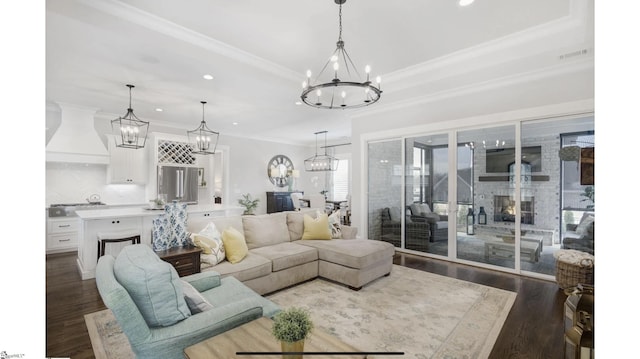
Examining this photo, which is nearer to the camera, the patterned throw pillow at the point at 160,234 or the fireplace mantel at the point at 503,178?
the patterned throw pillow at the point at 160,234

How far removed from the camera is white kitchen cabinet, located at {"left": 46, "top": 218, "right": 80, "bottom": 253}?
17.0 feet

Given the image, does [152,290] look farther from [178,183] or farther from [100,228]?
[178,183]

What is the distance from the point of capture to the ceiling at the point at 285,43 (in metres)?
2.73

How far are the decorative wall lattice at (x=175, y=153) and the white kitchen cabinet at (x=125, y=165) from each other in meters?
0.43

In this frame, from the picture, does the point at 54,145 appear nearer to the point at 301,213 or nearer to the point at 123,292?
the point at 301,213

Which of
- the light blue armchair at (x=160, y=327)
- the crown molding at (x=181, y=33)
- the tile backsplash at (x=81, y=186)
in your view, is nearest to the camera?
the light blue armchair at (x=160, y=327)

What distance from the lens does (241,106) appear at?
5.75 m

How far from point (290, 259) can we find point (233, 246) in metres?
0.71

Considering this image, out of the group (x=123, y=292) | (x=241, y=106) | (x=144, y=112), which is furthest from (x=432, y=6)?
(x=144, y=112)

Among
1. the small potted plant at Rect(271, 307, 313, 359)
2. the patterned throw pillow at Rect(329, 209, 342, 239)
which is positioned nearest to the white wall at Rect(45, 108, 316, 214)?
the patterned throw pillow at Rect(329, 209, 342, 239)

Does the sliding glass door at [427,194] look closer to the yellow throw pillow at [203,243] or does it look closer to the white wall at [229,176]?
the yellow throw pillow at [203,243]

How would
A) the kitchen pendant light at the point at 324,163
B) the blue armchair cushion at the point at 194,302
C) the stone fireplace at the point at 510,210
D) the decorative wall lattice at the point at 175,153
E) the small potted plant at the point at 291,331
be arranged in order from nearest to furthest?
the small potted plant at the point at 291,331 < the blue armchair cushion at the point at 194,302 < the stone fireplace at the point at 510,210 < the decorative wall lattice at the point at 175,153 < the kitchen pendant light at the point at 324,163

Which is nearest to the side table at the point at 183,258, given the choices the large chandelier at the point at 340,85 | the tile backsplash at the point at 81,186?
the large chandelier at the point at 340,85
